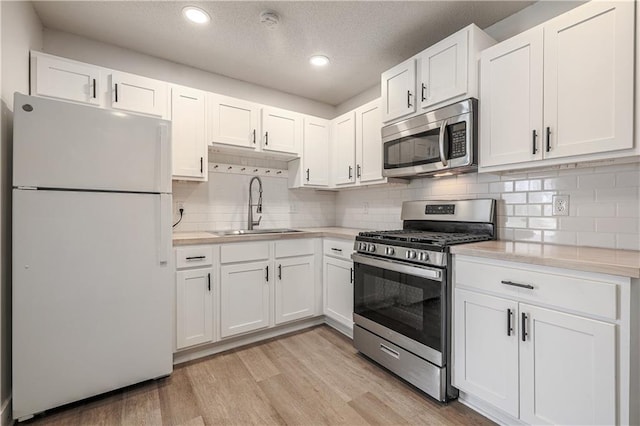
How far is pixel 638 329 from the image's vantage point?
1.13 m

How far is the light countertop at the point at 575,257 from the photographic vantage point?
1.15m

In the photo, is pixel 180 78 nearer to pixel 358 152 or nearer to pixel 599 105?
pixel 358 152

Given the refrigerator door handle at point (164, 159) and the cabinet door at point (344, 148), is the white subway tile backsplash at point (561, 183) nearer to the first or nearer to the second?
the cabinet door at point (344, 148)

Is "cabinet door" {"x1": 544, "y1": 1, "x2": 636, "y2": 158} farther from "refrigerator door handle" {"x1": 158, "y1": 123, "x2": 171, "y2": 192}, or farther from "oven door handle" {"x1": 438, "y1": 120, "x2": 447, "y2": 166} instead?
"refrigerator door handle" {"x1": 158, "y1": 123, "x2": 171, "y2": 192}

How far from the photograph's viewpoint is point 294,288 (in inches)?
108

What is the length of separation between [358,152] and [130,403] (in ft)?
8.49

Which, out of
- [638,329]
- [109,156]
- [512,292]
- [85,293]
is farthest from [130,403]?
[638,329]

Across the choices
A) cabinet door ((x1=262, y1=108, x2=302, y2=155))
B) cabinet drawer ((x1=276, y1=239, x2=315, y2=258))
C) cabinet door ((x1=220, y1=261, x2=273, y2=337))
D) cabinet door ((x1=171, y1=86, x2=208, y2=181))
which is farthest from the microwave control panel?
cabinet door ((x1=171, y1=86, x2=208, y2=181))

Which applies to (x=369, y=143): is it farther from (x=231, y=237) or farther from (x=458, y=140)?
(x=231, y=237)

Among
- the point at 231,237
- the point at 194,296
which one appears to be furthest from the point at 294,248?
the point at 194,296

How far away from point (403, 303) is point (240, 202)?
1.92 meters

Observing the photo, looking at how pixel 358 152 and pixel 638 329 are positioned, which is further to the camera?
pixel 358 152

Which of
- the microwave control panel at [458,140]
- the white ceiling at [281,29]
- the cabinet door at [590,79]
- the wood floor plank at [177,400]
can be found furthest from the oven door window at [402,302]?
the white ceiling at [281,29]

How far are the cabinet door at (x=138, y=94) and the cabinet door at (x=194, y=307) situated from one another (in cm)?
131
